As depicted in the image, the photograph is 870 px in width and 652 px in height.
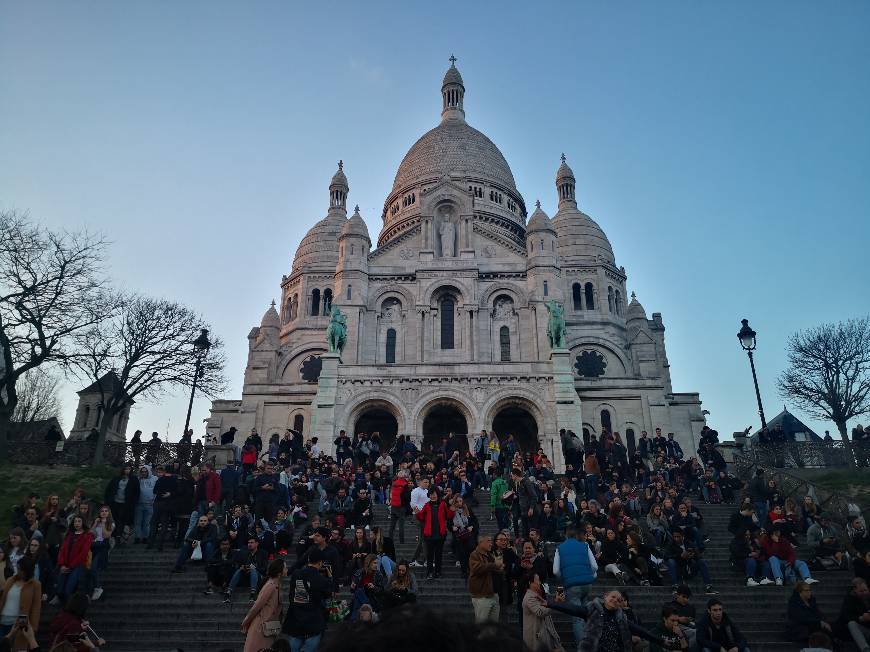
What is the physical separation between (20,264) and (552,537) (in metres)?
19.8

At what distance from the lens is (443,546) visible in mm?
15359

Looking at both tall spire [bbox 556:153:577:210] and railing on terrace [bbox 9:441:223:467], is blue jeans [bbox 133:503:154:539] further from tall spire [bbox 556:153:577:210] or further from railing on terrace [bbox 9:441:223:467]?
tall spire [bbox 556:153:577:210]

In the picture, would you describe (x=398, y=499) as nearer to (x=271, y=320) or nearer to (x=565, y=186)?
(x=271, y=320)

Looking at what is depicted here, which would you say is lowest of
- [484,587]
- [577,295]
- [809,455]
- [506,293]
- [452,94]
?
[484,587]

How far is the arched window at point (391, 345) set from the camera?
36156 millimetres

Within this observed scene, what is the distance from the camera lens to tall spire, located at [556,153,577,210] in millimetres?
52594

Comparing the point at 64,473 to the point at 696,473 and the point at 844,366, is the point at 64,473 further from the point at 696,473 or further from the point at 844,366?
the point at 844,366

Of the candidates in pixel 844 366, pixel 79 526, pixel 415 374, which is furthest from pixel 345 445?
pixel 844 366

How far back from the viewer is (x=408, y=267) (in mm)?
37906

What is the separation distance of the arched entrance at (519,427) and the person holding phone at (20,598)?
24.7m

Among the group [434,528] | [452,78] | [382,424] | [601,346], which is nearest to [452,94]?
[452,78]

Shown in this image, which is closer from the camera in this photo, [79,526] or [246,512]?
[79,526]

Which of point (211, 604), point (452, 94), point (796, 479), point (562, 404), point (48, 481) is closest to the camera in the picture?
point (211, 604)

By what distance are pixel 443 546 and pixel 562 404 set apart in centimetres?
1637
